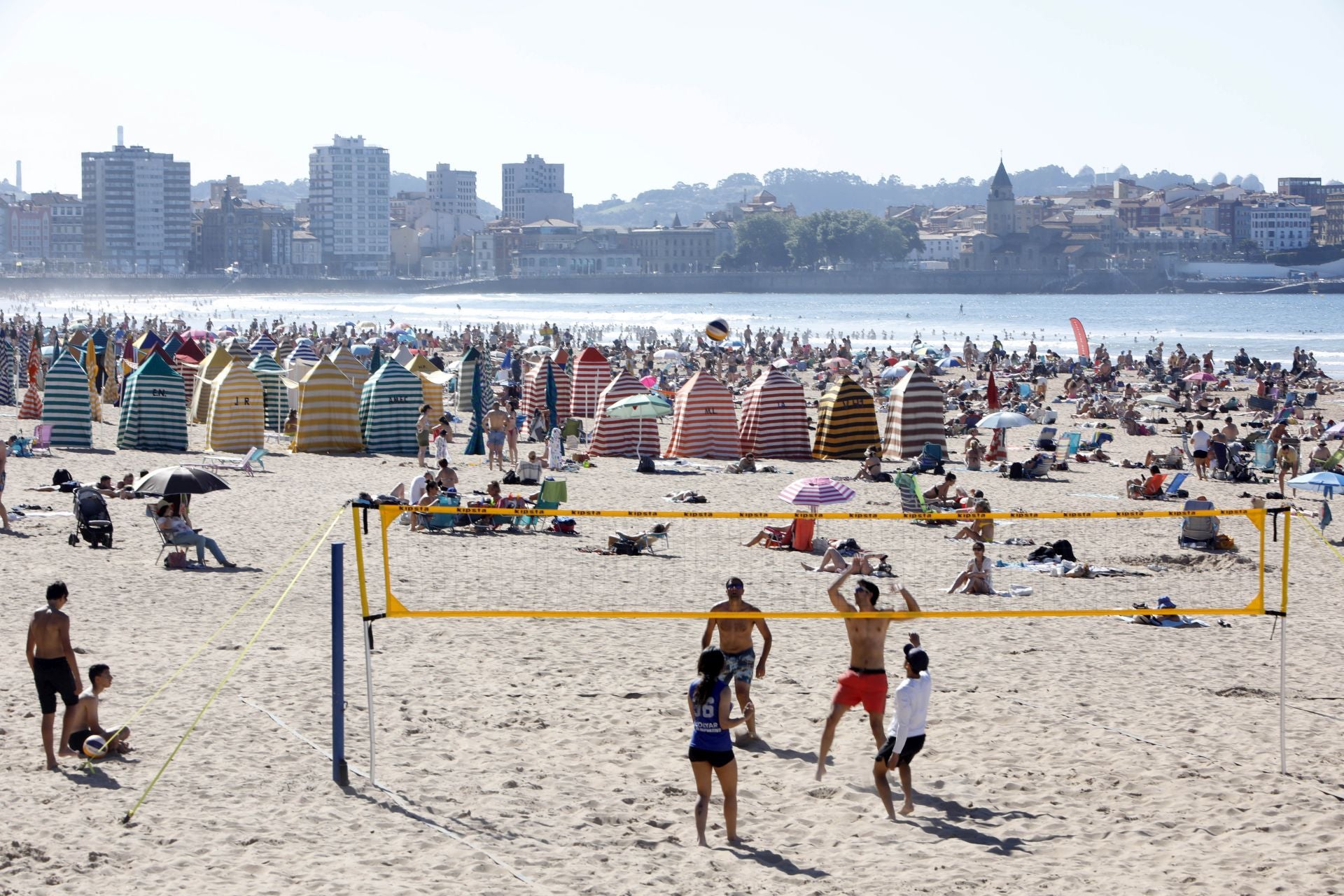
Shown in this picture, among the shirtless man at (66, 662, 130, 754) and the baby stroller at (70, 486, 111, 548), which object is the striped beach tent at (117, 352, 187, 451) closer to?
the baby stroller at (70, 486, 111, 548)

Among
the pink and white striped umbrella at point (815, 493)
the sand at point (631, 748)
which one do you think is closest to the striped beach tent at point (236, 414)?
the sand at point (631, 748)

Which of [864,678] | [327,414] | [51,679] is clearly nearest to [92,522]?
[51,679]

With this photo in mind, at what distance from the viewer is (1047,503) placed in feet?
57.6

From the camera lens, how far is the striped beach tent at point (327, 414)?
2170 cm

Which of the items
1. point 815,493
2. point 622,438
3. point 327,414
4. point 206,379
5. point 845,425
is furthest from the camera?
point 206,379

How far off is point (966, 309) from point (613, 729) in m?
122

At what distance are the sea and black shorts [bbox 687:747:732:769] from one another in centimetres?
4759

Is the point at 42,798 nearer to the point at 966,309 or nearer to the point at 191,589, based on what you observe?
the point at 191,589

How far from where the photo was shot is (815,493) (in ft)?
46.5

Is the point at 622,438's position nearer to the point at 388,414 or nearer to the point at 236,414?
the point at 388,414


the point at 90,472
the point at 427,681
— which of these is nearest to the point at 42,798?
the point at 427,681

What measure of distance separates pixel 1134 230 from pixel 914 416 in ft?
526

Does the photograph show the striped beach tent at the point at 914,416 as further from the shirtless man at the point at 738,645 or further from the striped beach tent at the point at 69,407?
the shirtless man at the point at 738,645

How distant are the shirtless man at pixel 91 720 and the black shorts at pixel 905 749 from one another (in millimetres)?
3584
